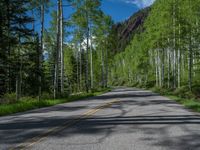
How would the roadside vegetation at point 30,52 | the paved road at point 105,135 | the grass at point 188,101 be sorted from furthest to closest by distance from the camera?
the roadside vegetation at point 30,52 → the grass at point 188,101 → the paved road at point 105,135

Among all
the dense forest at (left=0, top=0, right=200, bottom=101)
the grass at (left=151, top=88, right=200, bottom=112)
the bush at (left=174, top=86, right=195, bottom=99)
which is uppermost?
the dense forest at (left=0, top=0, right=200, bottom=101)

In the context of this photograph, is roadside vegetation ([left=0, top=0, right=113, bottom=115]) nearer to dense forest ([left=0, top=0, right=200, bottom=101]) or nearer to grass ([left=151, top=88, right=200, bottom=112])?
Answer: dense forest ([left=0, top=0, right=200, bottom=101])

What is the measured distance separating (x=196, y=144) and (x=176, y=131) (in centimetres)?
202

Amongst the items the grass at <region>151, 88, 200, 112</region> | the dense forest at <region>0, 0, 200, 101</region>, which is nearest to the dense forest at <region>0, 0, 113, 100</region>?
the dense forest at <region>0, 0, 200, 101</region>

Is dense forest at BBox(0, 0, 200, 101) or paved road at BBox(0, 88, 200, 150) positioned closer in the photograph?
paved road at BBox(0, 88, 200, 150)

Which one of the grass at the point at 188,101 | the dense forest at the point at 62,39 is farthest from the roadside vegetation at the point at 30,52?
the grass at the point at 188,101

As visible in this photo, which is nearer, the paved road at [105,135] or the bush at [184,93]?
the paved road at [105,135]

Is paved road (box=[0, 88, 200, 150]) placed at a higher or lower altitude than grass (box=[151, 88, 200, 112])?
lower

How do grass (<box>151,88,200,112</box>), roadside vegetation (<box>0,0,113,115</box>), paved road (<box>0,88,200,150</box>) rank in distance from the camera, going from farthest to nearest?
1. roadside vegetation (<box>0,0,113,115</box>)
2. grass (<box>151,88,200,112</box>)
3. paved road (<box>0,88,200,150</box>)

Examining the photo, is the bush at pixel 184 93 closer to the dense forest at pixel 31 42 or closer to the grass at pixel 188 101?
the grass at pixel 188 101

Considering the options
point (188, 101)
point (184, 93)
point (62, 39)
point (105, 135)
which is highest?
point (62, 39)

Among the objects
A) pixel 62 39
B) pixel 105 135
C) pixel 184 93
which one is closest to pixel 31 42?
pixel 62 39

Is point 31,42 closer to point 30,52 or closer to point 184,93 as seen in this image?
point 30,52

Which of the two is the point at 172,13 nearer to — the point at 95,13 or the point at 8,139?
the point at 95,13
